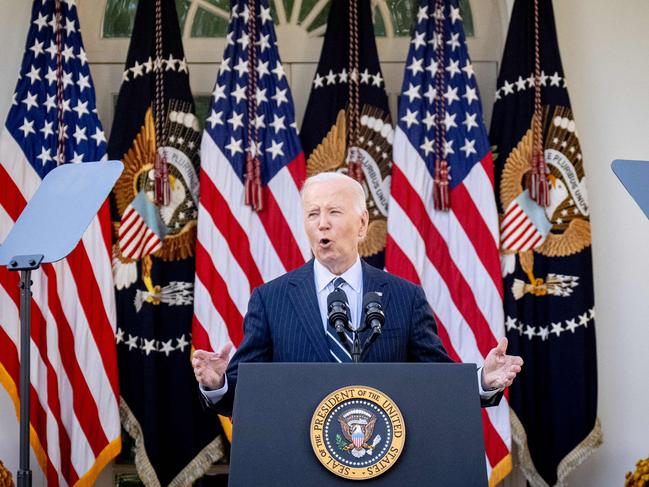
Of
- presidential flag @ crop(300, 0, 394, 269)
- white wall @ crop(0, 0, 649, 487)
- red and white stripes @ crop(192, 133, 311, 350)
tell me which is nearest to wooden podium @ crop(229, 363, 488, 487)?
red and white stripes @ crop(192, 133, 311, 350)

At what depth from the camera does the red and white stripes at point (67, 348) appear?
409cm

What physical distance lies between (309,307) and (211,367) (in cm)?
38

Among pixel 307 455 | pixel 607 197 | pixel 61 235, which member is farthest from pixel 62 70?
pixel 307 455

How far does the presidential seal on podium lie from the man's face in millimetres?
724

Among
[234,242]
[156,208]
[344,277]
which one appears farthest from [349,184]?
[156,208]

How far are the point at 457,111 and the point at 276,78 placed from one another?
914 millimetres

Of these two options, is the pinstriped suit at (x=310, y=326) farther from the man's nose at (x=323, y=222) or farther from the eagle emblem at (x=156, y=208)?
the eagle emblem at (x=156, y=208)

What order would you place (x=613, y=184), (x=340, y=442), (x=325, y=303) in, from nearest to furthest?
(x=340, y=442) → (x=325, y=303) → (x=613, y=184)

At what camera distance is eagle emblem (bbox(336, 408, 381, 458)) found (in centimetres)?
182

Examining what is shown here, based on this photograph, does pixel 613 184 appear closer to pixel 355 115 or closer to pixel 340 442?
pixel 355 115

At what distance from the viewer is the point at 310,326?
96.4 inches

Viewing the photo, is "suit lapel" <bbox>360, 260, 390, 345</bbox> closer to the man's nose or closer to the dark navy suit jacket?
the dark navy suit jacket

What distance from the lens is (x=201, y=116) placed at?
183 inches

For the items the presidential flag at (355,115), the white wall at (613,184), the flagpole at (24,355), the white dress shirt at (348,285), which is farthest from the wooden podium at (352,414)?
the white wall at (613,184)
